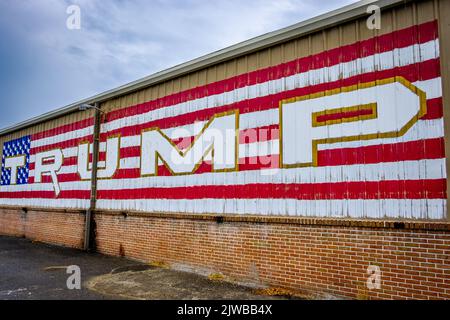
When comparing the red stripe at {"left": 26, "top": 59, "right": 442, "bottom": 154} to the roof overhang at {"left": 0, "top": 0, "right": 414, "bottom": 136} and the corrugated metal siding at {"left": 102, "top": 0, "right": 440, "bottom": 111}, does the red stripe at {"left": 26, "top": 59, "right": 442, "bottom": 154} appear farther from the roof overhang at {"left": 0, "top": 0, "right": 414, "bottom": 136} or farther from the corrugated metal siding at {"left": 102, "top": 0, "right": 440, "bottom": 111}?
the roof overhang at {"left": 0, "top": 0, "right": 414, "bottom": 136}

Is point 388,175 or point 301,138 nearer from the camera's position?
point 388,175

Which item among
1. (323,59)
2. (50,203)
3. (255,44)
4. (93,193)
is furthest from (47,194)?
(323,59)

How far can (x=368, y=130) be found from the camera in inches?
242

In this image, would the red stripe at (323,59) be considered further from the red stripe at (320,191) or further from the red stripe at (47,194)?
the red stripe at (47,194)

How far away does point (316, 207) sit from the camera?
6.65 meters

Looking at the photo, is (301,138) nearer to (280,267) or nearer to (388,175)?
(388,175)

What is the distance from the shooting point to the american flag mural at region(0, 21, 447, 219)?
570cm

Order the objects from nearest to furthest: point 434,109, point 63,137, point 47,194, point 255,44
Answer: point 434,109, point 255,44, point 63,137, point 47,194

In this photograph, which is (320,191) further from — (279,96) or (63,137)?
(63,137)

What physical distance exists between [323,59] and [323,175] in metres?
2.23

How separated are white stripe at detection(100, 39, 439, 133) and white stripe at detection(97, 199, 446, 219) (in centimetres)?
229

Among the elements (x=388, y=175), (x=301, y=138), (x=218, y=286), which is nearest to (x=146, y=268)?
(x=218, y=286)

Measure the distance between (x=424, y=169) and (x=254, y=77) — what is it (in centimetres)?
394
